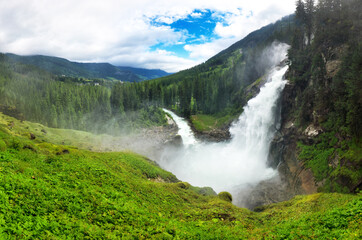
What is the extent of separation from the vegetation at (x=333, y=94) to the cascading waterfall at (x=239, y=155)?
8.56 meters

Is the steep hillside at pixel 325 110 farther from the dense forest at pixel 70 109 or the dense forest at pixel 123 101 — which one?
the dense forest at pixel 70 109

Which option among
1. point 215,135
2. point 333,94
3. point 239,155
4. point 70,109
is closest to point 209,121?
point 215,135

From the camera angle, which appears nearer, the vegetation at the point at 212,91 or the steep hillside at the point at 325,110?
the steep hillside at the point at 325,110

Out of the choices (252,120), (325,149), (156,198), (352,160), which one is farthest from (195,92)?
(156,198)

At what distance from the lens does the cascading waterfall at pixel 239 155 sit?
5091 centimetres

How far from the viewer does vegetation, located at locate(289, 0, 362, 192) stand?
101 feet

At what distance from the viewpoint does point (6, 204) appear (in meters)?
8.77

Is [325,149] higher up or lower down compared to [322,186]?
higher up

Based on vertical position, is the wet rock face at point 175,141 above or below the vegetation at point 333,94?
below

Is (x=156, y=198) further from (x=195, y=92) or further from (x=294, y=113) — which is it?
(x=195, y=92)

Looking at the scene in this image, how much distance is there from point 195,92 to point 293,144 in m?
68.6

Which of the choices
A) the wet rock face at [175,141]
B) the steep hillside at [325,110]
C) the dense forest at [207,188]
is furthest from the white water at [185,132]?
the steep hillside at [325,110]

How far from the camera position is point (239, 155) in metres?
61.7

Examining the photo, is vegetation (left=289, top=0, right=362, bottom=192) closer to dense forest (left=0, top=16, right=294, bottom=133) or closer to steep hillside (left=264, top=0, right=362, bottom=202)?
A: steep hillside (left=264, top=0, right=362, bottom=202)
